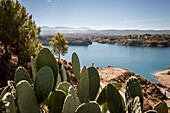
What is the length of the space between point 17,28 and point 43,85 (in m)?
6.65

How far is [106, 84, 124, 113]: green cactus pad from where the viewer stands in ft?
2.30

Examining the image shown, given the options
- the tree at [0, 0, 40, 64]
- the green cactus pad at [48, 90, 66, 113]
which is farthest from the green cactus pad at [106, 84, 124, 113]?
the tree at [0, 0, 40, 64]

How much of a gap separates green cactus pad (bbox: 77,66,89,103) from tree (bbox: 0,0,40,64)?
6197mm

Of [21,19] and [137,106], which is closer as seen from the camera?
[137,106]

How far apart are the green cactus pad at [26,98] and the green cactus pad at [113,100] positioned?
15.2 inches

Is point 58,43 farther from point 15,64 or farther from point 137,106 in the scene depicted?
point 137,106

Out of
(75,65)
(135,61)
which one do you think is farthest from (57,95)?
(135,61)

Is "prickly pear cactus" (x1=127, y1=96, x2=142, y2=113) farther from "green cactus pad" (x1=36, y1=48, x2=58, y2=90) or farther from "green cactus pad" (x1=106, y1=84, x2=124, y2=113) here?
"green cactus pad" (x1=36, y1=48, x2=58, y2=90)

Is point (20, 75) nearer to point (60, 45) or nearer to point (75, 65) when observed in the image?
point (75, 65)

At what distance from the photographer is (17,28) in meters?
6.34

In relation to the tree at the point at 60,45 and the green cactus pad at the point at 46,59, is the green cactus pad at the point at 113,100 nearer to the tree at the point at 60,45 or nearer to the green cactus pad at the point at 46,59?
the green cactus pad at the point at 46,59

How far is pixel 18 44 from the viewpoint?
24.0ft

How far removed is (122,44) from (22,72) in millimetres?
64592

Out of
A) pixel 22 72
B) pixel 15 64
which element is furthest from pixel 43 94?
pixel 15 64
